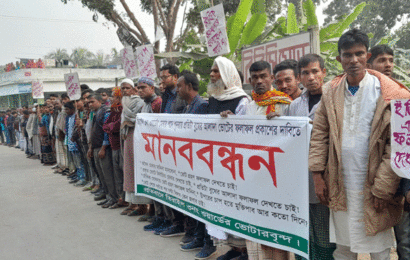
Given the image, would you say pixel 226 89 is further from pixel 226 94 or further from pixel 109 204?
pixel 109 204

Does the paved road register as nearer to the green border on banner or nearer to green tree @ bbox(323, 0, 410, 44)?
the green border on banner

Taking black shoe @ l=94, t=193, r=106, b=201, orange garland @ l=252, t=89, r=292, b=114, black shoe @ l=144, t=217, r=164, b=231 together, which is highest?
orange garland @ l=252, t=89, r=292, b=114

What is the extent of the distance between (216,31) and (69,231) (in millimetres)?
3417

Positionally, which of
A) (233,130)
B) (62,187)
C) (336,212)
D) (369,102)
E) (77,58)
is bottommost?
(62,187)

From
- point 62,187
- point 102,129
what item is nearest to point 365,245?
point 102,129

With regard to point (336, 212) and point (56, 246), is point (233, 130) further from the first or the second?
point (56, 246)

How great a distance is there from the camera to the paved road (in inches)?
155

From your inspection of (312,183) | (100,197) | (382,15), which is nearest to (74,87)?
(100,197)

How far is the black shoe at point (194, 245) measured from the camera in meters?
3.82

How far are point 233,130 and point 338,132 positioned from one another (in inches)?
35.5

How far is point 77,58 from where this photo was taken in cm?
5944

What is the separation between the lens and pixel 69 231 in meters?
4.74

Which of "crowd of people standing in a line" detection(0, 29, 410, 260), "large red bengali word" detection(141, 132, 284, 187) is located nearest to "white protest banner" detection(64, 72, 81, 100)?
"crowd of people standing in a line" detection(0, 29, 410, 260)

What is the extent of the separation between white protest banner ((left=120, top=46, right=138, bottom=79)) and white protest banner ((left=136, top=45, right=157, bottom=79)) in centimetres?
90
